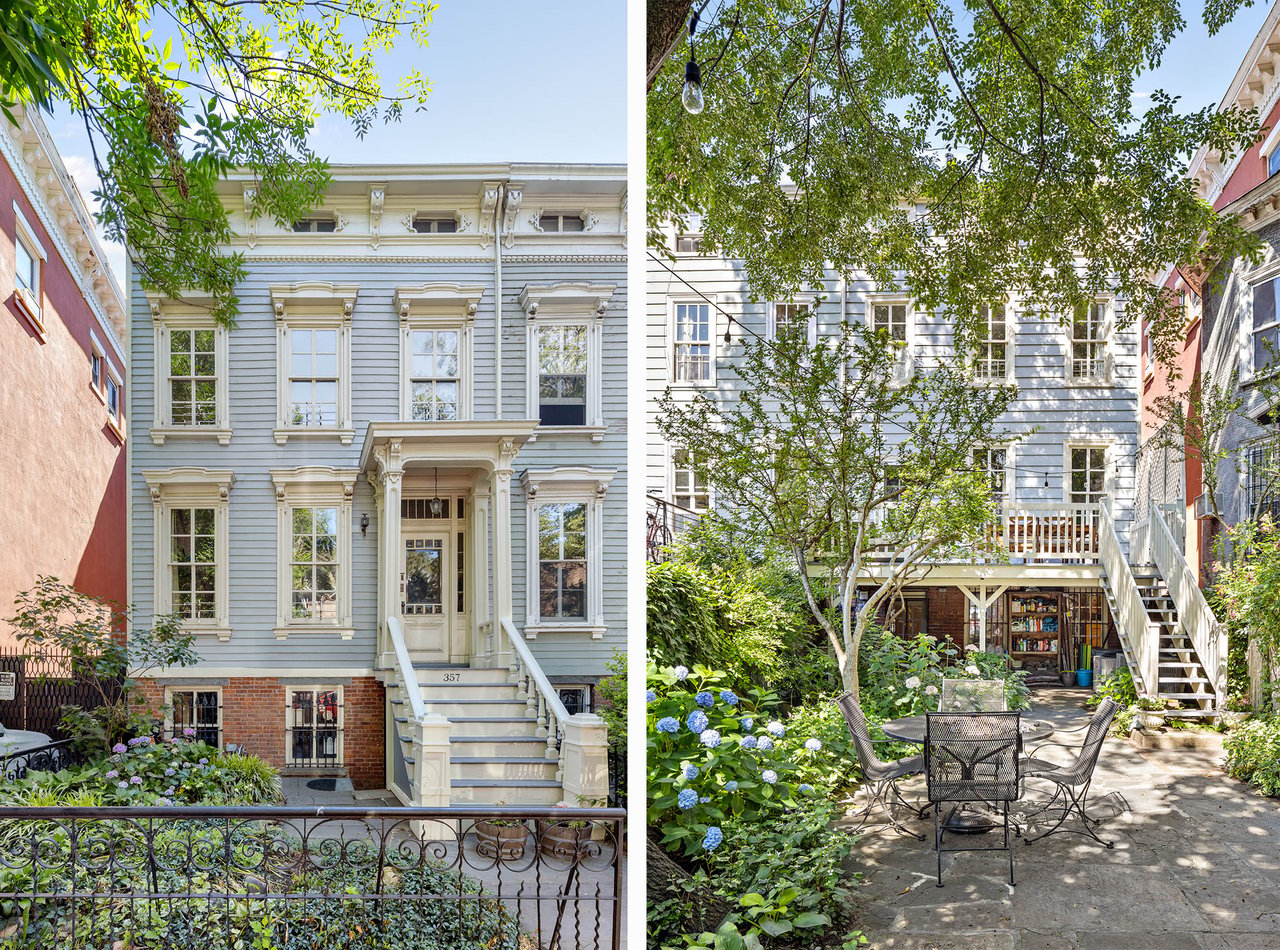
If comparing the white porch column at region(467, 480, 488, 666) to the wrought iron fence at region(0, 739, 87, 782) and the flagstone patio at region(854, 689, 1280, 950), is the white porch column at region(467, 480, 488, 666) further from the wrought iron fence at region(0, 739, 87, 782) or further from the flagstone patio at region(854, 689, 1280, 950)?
the flagstone patio at region(854, 689, 1280, 950)

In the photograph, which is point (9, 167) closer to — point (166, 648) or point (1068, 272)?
point (166, 648)

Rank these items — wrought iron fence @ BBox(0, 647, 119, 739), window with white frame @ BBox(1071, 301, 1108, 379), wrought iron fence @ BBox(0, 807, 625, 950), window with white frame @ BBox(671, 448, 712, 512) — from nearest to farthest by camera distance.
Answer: wrought iron fence @ BBox(0, 647, 119, 739), wrought iron fence @ BBox(0, 807, 625, 950), window with white frame @ BBox(1071, 301, 1108, 379), window with white frame @ BBox(671, 448, 712, 512)

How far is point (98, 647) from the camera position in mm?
2391

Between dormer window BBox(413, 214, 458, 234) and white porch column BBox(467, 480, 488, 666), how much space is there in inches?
28.2

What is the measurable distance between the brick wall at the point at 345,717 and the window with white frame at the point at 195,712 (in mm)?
18

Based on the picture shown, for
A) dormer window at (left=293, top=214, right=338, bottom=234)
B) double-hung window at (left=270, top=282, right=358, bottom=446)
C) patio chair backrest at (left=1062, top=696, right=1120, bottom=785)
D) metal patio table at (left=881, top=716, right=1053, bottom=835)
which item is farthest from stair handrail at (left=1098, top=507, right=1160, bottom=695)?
dormer window at (left=293, top=214, right=338, bottom=234)

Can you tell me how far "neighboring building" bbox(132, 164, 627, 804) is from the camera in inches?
96.7

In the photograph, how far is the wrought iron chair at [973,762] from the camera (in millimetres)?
2664

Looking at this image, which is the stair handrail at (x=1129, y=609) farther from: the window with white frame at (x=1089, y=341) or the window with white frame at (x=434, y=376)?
the window with white frame at (x=434, y=376)

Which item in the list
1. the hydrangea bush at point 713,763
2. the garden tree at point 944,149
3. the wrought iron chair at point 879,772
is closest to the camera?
the garden tree at point 944,149

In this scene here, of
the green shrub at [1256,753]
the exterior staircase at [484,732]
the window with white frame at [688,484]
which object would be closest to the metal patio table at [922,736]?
the green shrub at [1256,753]

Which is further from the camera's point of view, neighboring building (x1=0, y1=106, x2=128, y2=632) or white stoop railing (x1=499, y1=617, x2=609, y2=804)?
white stoop railing (x1=499, y1=617, x2=609, y2=804)

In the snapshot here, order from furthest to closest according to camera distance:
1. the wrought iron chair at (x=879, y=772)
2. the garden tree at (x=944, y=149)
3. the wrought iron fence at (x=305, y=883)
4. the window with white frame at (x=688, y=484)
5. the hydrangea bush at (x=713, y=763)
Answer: the window with white frame at (x=688, y=484), the hydrangea bush at (x=713, y=763), the wrought iron chair at (x=879, y=772), the garden tree at (x=944, y=149), the wrought iron fence at (x=305, y=883)

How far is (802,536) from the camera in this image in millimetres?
2855
